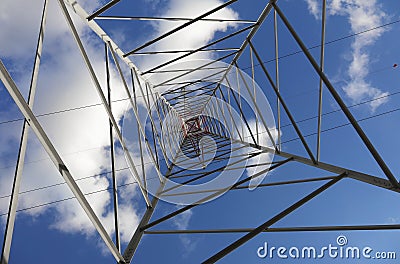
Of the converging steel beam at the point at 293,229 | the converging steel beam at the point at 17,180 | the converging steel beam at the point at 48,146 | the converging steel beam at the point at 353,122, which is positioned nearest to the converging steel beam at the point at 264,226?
the converging steel beam at the point at 293,229

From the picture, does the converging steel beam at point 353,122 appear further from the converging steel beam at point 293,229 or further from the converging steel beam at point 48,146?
the converging steel beam at point 48,146

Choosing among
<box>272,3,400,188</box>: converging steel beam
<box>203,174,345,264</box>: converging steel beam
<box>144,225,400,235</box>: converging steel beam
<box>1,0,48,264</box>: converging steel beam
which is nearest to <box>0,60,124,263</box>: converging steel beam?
<box>1,0,48,264</box>: converging steel beam

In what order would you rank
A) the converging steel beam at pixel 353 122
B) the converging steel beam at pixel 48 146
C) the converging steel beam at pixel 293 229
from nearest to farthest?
the converging steel beam at pixel 48 146 → the converging steel beam at pixel 293 229 → the converging steel beam at pixel 353 122

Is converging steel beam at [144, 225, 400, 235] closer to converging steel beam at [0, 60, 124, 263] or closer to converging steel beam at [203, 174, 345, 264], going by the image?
converging steel beam at [203, 174, 345, 264]

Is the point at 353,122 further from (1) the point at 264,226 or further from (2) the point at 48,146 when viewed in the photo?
(2) the point at 48,146

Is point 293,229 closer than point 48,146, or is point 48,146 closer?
point 48,146

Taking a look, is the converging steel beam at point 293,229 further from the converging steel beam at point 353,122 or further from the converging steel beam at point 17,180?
the converging steel beam at point 17,180

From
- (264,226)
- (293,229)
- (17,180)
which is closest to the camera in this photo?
(17,180)

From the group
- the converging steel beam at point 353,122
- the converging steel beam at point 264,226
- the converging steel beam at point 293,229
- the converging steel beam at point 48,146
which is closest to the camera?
the converging steel beam at point 48,146

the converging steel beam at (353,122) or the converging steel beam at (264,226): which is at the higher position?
the converging steel beam at (353,122)

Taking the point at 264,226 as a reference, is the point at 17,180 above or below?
above

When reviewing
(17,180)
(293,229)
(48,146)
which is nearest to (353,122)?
(293,229)

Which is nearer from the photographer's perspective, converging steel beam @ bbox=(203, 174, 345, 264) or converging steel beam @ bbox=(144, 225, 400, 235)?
converging steel beam @ bbox=(203, 174, 345, 264)

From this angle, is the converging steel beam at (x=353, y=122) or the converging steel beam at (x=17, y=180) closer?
the converging steel beam at (x=17, y=180)
